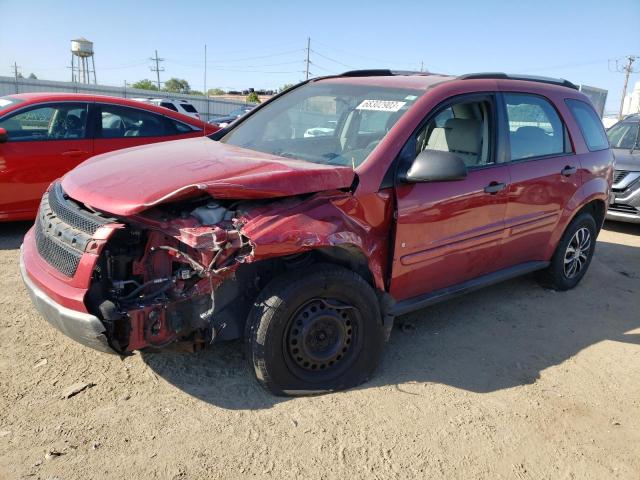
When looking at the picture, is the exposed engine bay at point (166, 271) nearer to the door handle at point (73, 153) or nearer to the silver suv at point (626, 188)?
the door handle at point (73, 153)

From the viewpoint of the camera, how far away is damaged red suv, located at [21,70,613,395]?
2.60m

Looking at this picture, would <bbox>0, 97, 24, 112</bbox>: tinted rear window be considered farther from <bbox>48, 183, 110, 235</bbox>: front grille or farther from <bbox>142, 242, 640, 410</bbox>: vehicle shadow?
<bbox>142, 242, 640, 410</bbox>: vehicle shadow

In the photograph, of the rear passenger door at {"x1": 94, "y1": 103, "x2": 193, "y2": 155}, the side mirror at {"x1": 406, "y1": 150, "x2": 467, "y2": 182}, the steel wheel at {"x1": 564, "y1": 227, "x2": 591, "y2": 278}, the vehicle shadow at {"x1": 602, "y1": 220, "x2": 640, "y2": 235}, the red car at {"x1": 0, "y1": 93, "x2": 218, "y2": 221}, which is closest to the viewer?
the side mirror at {"x1": 406, "y1": 150, "x2": 467, "y2": 182}

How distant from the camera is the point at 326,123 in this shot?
3.79 metres

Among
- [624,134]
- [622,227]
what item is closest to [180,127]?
[622,227]

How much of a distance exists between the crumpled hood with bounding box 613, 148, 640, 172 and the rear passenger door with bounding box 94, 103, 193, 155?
265 inches

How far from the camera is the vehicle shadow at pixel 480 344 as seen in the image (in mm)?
3191

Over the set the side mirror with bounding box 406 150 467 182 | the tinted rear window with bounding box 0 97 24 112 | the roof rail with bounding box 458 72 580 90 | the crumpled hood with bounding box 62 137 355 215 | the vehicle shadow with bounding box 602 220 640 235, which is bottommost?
the vehicle shadow with bounding box 602 220 640 235

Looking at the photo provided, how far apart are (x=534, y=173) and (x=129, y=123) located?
4.83 meters

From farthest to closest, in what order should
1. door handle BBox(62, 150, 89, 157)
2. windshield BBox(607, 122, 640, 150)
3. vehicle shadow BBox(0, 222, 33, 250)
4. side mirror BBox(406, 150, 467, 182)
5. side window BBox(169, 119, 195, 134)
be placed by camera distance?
1. windshield BBox(607, 122, 640, 150)
2. side window BBox(169, 119, 195, 134)
3. door handle BBox(62, 150, 89, 157)
4. vehicle shadow BBox(0, 222, 33, 250)
5. side mirror BBox(406, 150, 467, 182)

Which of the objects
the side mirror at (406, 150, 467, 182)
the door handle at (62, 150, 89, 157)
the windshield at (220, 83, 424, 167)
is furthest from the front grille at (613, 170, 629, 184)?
the door handle at (62, 150, 89, 157)

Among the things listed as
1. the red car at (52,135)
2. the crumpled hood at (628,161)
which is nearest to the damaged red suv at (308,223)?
the red car at (52,135)

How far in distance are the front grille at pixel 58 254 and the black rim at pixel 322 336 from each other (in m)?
1.18

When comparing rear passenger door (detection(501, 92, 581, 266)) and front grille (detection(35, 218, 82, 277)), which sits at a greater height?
rear passenger door (detection(501, 92, 581, 266))
